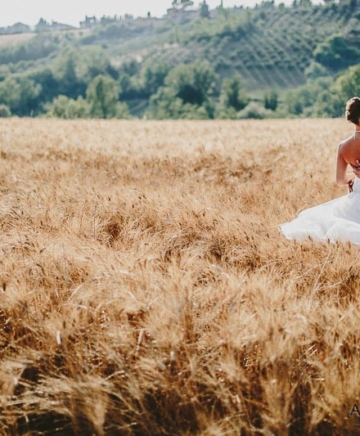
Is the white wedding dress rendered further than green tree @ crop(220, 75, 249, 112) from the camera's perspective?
No

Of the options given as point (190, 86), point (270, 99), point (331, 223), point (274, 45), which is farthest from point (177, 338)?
point (274, 45)

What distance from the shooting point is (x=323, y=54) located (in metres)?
144

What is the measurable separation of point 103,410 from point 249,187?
13.8ft

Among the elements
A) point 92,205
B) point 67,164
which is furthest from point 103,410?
point 67,164

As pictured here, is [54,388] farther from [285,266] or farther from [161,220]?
[161,220]

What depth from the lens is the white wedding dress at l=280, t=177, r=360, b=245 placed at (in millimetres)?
3974

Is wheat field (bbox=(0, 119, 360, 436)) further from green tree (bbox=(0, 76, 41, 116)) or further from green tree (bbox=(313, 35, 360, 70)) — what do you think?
green tree (bbox=(313, 35, 360, 70))

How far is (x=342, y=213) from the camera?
14.3 ft

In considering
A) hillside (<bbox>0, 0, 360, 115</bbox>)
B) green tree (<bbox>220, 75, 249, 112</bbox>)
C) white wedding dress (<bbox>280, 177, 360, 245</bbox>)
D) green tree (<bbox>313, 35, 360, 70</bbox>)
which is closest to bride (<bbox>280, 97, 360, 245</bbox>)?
white wedding dress (<bbox>280, 177, 360, 245</bbox>)

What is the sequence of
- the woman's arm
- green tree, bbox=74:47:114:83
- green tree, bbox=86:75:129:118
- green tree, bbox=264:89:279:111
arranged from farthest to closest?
green tree, bbox=74:47:114:83 < green tree, bbox=264:89:279:111 < green tree, bbox=86:75:129:118 < the woman's arm

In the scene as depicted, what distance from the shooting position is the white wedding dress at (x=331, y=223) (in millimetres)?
3974

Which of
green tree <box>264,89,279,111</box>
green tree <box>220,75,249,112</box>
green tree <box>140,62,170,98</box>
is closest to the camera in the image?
green tree <box>220,75,249,112</box>

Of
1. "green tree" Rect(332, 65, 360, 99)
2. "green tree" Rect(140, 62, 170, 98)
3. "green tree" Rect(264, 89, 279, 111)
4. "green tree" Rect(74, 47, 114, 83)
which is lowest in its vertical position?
"green tree" Rect(264, 89, 279, 111)

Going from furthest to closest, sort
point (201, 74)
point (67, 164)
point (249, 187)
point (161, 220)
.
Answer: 1. point (201, 74)
2. point (67, 164)
3. point (249, 187)
4. point (161, 220)
